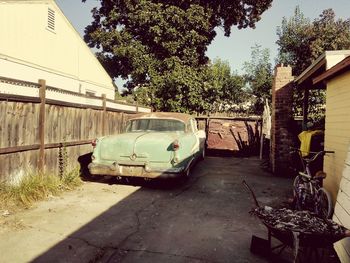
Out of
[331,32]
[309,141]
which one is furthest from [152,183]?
[331,32]

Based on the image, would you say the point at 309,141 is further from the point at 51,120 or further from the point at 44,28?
the point at 44,28

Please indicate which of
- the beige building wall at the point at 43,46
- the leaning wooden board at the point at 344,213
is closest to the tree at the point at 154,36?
the beige building wall at the point at 43,46

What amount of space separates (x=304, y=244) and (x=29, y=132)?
5.21 metres

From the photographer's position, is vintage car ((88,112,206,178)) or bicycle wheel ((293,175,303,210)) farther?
vintage car ((88,112,206,178))

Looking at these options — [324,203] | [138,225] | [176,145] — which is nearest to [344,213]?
[324,203]

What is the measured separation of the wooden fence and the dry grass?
6.8 inches

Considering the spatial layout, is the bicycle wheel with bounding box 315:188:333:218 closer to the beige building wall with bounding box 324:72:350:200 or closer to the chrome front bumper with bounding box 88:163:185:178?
the beige building wall with bounding box 324:72:350:200

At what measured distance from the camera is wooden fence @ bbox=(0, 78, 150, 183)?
546 centimetres

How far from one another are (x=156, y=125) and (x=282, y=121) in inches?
156

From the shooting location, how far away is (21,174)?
5.78m

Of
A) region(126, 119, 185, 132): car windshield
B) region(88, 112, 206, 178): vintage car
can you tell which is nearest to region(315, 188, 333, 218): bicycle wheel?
region(88, 112, 206, 178): vintage car

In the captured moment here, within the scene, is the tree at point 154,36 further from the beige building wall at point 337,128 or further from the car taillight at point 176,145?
the beige building wall at point 337,128

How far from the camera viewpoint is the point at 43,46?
1317 cm

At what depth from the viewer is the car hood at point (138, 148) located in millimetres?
6645
